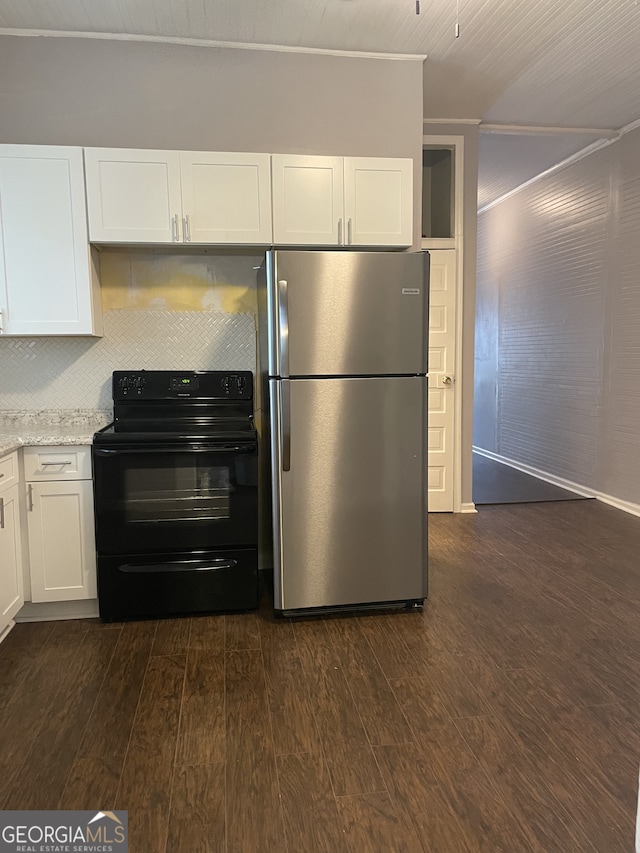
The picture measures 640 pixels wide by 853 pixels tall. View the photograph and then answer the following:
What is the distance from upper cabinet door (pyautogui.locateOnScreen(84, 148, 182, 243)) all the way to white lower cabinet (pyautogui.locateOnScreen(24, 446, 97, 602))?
105cm

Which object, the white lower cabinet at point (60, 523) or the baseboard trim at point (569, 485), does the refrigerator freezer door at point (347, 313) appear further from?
the baseboard trim at point (569, 485)

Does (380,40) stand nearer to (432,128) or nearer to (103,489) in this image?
(432,128)

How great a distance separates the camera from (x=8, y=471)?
2.56 meters

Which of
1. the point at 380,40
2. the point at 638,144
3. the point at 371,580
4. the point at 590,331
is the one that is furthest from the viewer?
the point at 590,331

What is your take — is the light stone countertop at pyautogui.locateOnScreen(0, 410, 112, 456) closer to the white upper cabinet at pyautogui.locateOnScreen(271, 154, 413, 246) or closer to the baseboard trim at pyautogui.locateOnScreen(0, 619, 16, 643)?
the baseboard trim at pyautogui.locateOnScreen(0, 619, 16, 643)

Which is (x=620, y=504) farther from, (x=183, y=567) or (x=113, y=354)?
(x=113, y=354)

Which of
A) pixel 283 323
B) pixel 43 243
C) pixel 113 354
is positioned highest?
pixel 43 243

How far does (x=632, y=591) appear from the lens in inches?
124

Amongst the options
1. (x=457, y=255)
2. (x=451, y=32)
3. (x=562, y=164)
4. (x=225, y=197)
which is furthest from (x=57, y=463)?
(x=562, y=164)

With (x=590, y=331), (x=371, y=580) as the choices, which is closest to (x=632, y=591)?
(x=371, y=580)

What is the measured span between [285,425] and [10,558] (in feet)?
4.28

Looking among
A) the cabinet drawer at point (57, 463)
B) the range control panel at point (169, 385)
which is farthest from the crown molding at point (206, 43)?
the cabinet drawer at point (57, 463)

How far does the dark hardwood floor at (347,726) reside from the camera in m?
1.62

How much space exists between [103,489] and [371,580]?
4.31ft
